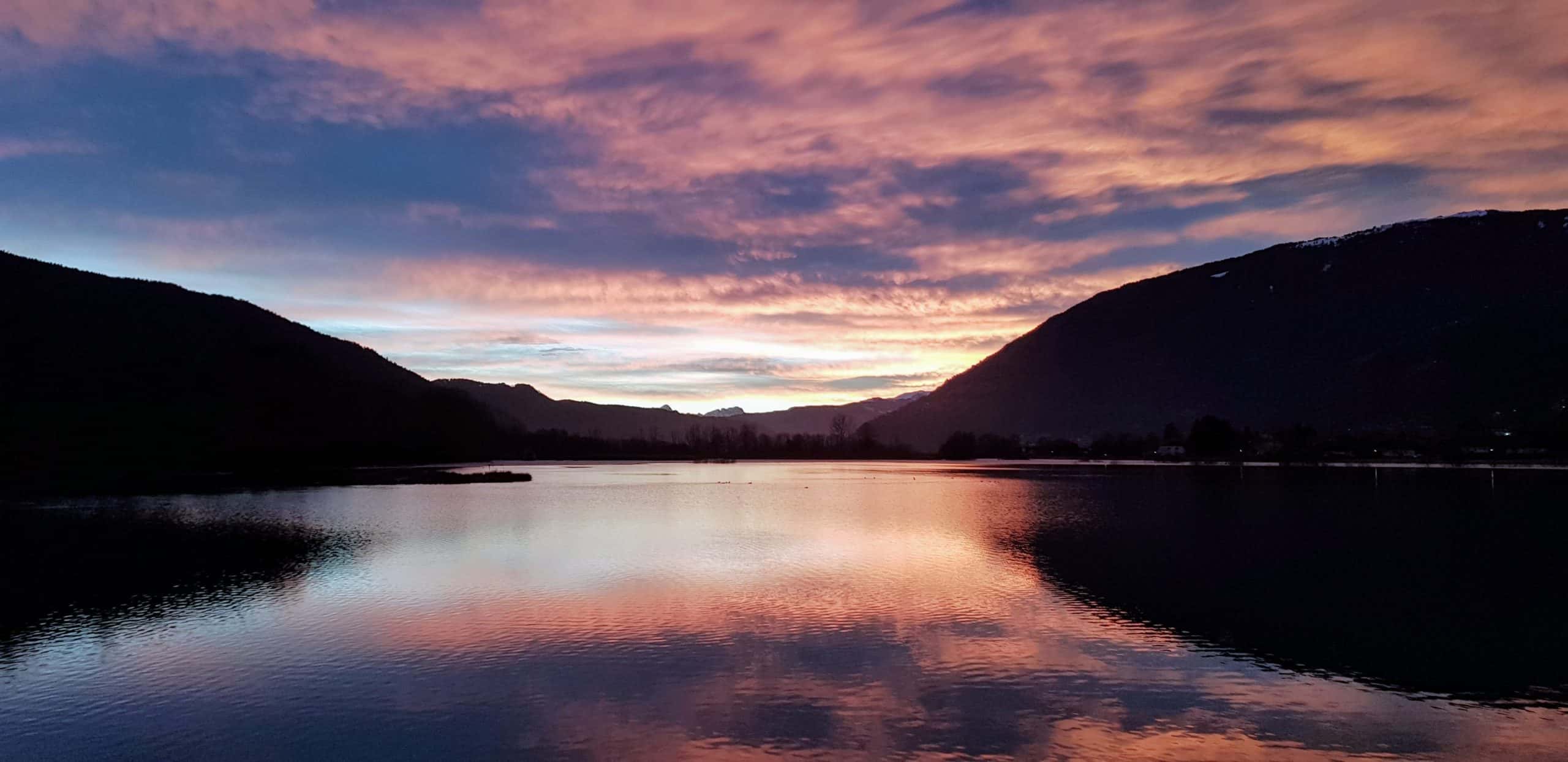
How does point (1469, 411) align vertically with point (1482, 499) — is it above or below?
above

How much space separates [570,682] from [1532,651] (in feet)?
70.5

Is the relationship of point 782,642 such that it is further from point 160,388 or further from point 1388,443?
point 1388,443

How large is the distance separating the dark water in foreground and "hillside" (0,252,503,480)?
246ft

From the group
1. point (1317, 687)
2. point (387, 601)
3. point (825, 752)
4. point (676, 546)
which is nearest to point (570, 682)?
point (825, 752)

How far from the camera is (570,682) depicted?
1670 cm

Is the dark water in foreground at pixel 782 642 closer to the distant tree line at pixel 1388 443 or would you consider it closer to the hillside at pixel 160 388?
the hillside at pixel 160 388

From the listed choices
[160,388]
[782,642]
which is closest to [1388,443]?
[782,642]

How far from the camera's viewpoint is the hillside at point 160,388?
105 meters

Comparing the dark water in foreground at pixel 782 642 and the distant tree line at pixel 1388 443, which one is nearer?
the dark water in foreground at pixel 782 642

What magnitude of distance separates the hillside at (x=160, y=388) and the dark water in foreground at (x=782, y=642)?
75.1 m

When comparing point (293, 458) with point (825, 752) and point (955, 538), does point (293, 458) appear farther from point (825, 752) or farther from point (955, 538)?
point (825, 752)

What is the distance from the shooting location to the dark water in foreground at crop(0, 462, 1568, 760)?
1379 centimetres

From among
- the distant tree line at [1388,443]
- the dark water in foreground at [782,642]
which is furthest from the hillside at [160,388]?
the distant tree line at [1388,443]

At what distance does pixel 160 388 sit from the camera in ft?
Result: 379
